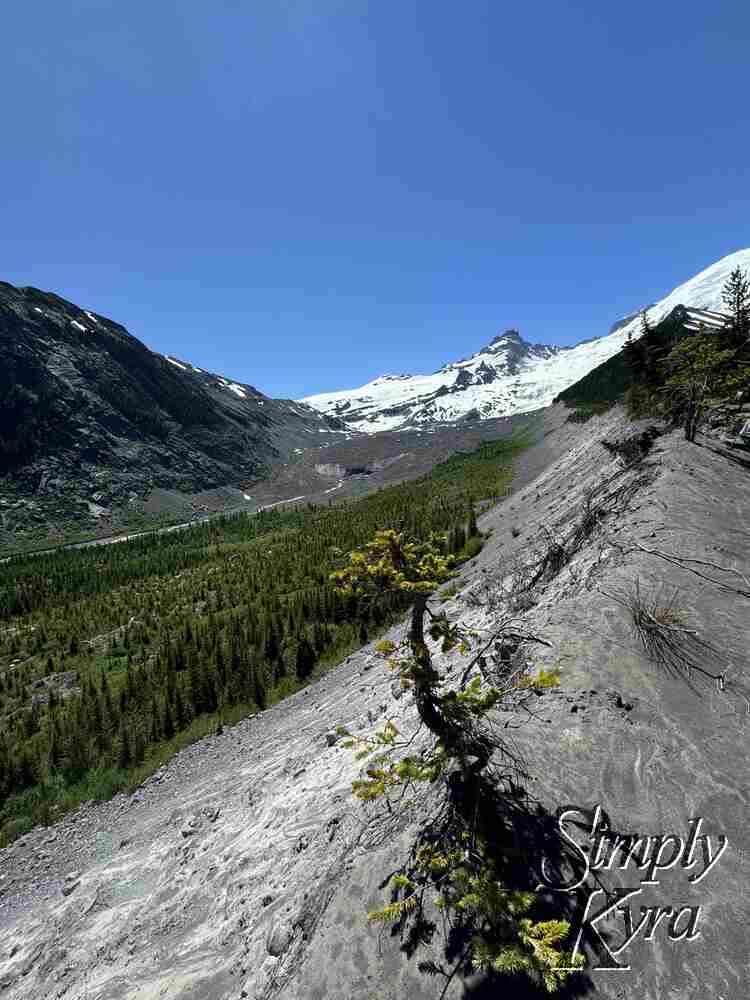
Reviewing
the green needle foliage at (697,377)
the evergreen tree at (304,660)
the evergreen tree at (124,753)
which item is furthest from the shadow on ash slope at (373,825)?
the evergreen tree at (304,660)

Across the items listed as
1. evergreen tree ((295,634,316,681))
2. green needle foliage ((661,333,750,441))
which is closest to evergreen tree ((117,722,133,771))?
evergreen tree ((295,634,316,681))

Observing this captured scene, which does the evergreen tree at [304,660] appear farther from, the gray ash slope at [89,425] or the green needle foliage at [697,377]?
the gray ash slope at [89,425]

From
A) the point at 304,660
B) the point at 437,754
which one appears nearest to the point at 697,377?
the point at 437,754

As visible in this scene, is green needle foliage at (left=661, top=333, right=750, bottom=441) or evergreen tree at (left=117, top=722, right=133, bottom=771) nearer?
evergreen tree at (left=117, top=722, right=133, bottom=771)

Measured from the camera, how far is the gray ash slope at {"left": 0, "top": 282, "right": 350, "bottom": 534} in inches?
3123

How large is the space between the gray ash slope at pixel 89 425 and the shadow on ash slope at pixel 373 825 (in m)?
75.0

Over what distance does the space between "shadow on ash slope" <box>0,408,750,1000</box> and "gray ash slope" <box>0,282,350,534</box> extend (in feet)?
246

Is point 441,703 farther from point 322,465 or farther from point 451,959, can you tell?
point 322,465

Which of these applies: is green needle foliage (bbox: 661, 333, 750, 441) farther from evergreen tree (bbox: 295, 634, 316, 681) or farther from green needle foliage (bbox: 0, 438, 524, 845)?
evergreen tree (bbox: 295, 634, 316, 681)

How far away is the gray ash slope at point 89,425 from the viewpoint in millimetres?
79312

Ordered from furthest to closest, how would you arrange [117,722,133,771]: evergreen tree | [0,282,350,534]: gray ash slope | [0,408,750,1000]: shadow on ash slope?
[0,282,350,534]: gray ash slope, [117,722,133,771]: evergreen tree, [0,408,750,1000]: shadow on ash slope

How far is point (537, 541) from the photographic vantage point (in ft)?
55.5

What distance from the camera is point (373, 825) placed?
5.54 metres

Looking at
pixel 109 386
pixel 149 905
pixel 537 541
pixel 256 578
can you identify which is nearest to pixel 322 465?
pixel 109 386
